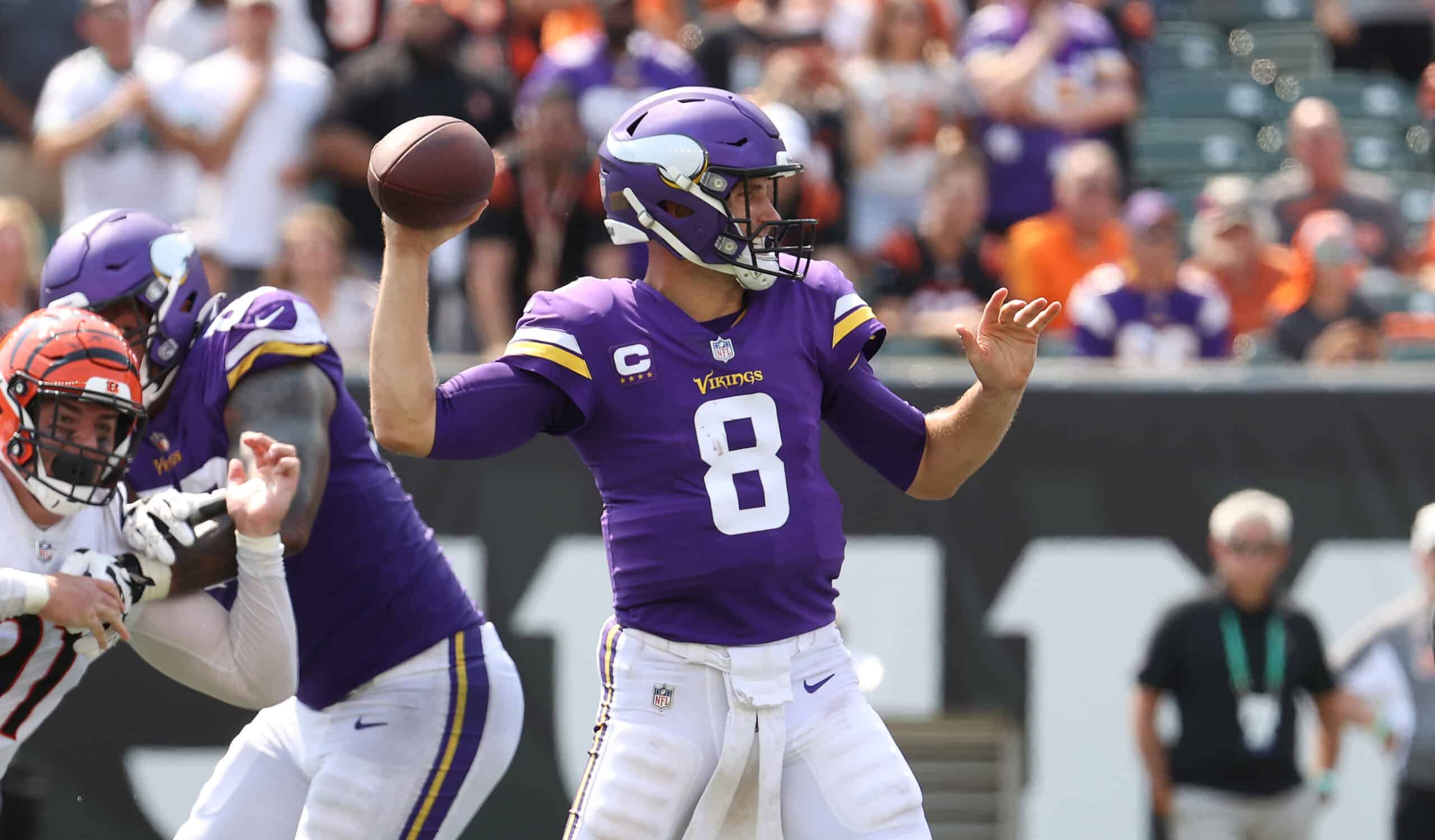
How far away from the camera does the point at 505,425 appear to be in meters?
3.66

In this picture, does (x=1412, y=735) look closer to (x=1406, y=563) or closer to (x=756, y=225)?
(x=1406, y=563)

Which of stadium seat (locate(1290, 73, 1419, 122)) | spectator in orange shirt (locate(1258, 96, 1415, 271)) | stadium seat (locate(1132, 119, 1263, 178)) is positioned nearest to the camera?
spectator in orange shirt (locate(1258, 96, 1415, 271))

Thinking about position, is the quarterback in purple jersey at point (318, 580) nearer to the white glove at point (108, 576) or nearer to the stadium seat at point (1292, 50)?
the white glove at point (108, 576)

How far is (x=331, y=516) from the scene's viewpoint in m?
4.19

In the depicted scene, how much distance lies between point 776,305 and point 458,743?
1.23 metres

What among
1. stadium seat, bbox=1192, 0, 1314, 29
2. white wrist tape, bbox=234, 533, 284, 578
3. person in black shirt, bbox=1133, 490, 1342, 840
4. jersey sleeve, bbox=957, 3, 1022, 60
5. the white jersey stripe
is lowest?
person in black shirt, bbox=1133, 490, 1342, 840

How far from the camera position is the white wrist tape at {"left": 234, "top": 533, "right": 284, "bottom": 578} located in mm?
3688

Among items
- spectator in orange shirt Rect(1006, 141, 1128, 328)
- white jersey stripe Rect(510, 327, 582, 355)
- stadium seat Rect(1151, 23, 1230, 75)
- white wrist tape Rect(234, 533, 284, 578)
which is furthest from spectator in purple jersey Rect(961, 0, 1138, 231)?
white wrist tape Rect(234, 533, 284, 578)

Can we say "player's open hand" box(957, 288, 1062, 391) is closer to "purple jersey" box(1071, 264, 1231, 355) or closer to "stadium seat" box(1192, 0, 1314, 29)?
"purple jersey" box(1071, 264, 1231, 355)

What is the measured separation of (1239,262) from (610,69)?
2.90 metres

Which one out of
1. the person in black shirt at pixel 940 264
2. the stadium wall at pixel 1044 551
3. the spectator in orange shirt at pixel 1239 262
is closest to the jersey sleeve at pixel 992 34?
the person in black shirt at pixel 940 264

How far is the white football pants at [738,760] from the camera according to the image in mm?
3658

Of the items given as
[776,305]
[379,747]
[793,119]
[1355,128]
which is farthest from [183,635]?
[1355,128]

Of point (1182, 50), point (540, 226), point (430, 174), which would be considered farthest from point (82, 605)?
point (1182, 50)
